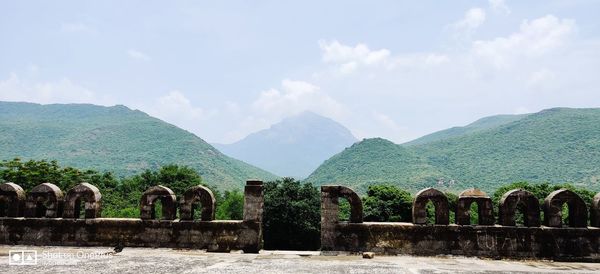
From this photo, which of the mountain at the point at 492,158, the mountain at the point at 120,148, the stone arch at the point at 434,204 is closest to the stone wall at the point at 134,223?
the stone arch at the point at 434,204

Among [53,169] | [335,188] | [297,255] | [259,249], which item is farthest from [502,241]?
[53,169]

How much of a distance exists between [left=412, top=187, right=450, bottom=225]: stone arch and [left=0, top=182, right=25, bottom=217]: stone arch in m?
10.3

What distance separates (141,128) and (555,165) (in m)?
134

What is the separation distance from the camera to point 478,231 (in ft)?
33.5

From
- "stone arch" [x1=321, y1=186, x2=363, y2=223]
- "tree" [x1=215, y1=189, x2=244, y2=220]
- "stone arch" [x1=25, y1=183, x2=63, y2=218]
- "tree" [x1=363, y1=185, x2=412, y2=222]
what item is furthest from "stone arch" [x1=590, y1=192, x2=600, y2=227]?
"tree" [x1=215, y1=189, x2=244, y2=220]

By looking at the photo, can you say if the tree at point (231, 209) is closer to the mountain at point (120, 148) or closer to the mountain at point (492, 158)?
the mountain at point (492, 158)

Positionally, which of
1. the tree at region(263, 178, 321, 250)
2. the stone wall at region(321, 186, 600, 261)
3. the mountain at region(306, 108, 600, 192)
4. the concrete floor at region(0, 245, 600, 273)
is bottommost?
the tree at region(263, 178, 321, 250)

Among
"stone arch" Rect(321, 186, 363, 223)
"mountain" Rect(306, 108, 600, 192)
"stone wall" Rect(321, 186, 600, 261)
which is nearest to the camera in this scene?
"stone wall" Rect(321, 186, 600, 261)

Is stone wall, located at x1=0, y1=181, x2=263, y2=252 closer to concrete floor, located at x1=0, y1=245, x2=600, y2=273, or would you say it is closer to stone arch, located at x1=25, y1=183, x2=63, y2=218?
stone arch, located at x1=25, y1=183, x2=63, y2=218

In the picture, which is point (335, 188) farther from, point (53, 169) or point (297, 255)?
point (53, 169)

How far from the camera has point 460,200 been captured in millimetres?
10336

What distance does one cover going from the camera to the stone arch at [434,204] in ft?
33.9

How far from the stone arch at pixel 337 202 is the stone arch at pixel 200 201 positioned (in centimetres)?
280

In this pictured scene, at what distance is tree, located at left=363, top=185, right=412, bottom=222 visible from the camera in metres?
38.9
